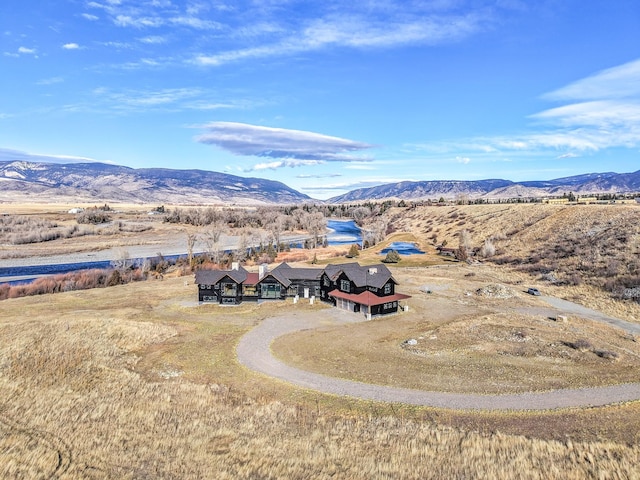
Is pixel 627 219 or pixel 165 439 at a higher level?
pixel 627 219

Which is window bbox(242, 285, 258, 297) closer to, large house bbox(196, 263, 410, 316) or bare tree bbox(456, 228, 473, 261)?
large house bbox(196, 263, 410, 316)

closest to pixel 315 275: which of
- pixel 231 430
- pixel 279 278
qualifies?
pixel 279 278

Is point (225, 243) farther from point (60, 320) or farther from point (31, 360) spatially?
point (31, 360)

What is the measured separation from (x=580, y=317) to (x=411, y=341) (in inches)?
1038

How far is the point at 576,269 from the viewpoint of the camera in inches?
2886

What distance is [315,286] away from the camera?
60344mm

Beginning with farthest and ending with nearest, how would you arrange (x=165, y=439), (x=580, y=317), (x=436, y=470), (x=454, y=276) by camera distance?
1. (x=454, y=276)
2. (x=580, y=317)
3. (x=165, y=439)
4. (x=436, y=470)

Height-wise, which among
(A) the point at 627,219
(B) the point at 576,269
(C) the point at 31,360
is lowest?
(C) the point at 31,360

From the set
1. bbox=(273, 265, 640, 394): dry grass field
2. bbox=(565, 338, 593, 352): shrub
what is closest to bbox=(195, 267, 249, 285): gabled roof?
bbox=(273, 265, 640, 394): dry grass field

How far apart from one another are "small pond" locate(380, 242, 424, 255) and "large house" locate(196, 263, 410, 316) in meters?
59.3

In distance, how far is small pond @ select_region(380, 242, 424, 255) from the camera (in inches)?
4651

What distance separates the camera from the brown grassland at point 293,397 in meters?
21.4

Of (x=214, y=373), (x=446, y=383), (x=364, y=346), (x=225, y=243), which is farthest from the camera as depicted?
(x=225, y=243)

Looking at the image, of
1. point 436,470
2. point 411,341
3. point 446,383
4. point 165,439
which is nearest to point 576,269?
point 411,341
